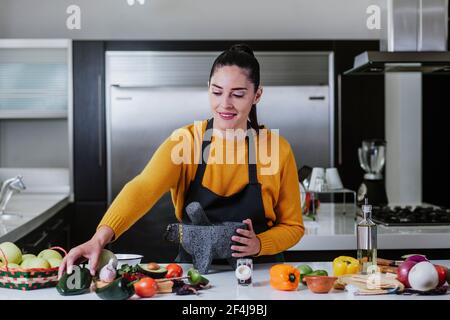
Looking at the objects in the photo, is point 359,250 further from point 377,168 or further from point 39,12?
point 39,12

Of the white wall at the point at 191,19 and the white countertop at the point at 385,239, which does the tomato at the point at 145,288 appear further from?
the white wall at the point at 191,19

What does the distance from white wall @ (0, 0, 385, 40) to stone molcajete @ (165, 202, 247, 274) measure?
8.36 feet

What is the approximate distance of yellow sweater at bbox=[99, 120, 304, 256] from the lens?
1700 mm

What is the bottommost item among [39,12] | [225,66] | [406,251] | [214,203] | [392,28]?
[406,251]

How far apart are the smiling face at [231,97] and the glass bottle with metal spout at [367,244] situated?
394 mm

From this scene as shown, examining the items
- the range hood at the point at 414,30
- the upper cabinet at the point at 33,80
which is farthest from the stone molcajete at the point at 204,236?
the upper cabinet at the point at 33,80

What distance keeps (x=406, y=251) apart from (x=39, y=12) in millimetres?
2651

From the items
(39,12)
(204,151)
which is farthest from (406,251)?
(39,12)

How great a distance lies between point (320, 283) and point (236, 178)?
17.9 inches

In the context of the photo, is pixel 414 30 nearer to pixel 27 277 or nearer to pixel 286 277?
pixel 286 277

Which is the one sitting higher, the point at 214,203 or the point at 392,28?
the point at 392,28

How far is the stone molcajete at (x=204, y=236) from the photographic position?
5.27 ft

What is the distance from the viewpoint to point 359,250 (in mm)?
1647

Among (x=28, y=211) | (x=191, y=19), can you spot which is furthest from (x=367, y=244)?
(x=191, y=19)
